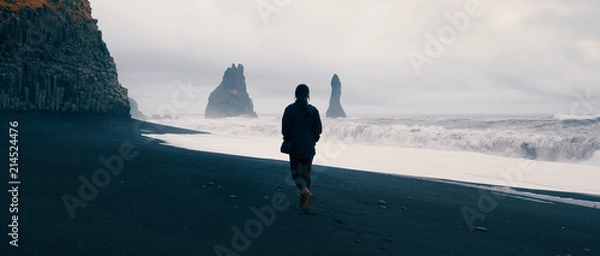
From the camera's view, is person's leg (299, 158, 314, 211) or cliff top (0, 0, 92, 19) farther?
cliff top (0, 0, 92, 19)

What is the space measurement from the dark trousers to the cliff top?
25.9m

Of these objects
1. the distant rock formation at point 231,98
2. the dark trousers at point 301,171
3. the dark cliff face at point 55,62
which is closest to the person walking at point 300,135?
the dark trousers at point 301,171

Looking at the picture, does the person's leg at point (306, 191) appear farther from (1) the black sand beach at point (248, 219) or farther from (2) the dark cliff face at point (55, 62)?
(2) the dark cliff face at point (55, 62)

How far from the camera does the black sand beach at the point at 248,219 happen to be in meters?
4.17

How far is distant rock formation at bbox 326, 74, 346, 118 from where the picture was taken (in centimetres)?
14088

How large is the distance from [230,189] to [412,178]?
6908mm

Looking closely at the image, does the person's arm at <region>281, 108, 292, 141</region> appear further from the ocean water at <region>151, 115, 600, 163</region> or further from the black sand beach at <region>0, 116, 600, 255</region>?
the ocean water at <region>151, 115, 600, 163</region>

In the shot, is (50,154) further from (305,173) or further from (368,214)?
(368,214)

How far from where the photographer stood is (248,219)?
219 inches

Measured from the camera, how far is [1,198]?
4.88 m

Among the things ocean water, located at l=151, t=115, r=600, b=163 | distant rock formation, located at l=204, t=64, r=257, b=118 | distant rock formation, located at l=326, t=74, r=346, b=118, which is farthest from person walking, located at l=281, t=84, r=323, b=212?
distant rock formation, located at l=204, t=64, r=257, b=118

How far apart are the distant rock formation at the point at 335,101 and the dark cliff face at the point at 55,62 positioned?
110121 mm

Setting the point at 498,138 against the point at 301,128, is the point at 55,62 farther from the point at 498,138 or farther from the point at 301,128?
the point at 498,138

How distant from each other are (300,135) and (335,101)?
136753mm
